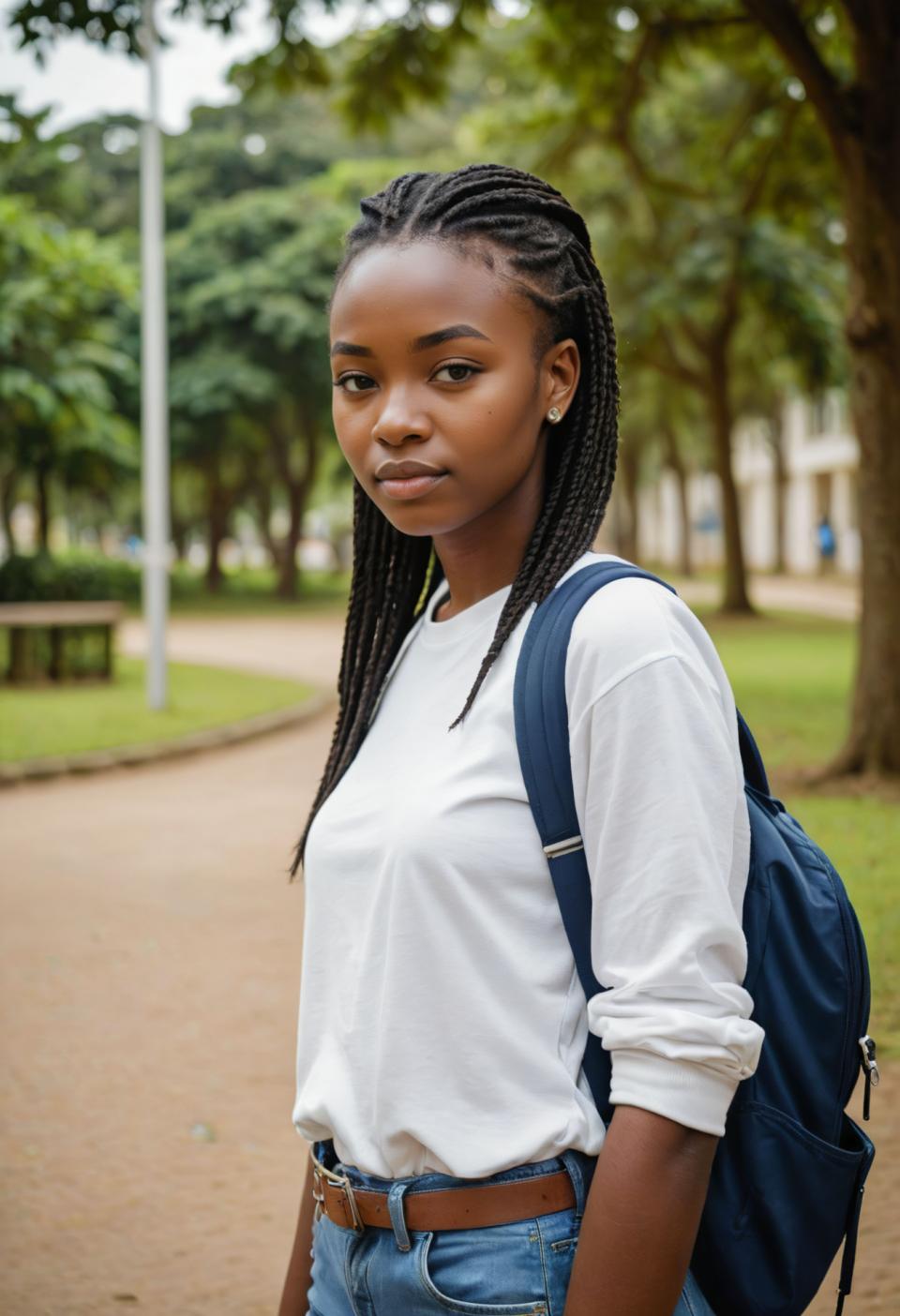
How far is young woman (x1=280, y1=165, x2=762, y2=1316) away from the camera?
52.6 inches

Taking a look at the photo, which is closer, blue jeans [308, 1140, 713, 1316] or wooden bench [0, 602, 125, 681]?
blue jeans [308, 1140, 713, 1316]

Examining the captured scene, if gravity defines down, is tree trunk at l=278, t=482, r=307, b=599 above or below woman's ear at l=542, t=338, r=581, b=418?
below

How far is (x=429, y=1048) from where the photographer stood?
147cm

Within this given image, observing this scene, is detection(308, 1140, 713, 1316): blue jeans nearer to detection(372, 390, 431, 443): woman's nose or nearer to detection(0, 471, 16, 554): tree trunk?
detection(372, 390, 431, 443): woman's nose

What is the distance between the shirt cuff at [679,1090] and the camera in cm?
133

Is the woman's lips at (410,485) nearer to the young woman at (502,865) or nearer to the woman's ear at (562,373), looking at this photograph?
the young woman at (502,865)

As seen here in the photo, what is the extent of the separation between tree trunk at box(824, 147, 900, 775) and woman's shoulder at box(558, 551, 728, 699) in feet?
26.6

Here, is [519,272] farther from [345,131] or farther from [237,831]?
[345,131]

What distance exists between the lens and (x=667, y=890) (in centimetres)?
133

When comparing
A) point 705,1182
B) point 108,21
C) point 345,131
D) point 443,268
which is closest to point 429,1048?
point 705,1182

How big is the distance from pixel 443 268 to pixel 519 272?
0.27 feet

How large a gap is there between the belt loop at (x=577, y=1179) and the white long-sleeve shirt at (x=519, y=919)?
2cm

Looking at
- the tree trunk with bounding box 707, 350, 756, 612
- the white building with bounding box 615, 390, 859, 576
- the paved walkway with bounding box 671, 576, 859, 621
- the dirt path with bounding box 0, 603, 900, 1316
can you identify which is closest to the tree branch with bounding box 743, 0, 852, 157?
the dirt path with bounding box 0, 603, 900, 1316

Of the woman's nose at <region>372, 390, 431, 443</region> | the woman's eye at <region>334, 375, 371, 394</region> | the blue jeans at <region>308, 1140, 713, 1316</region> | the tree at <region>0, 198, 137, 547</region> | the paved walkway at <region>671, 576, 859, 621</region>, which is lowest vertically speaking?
the paved walkway at <region>671, 576, 859, 621</region>
